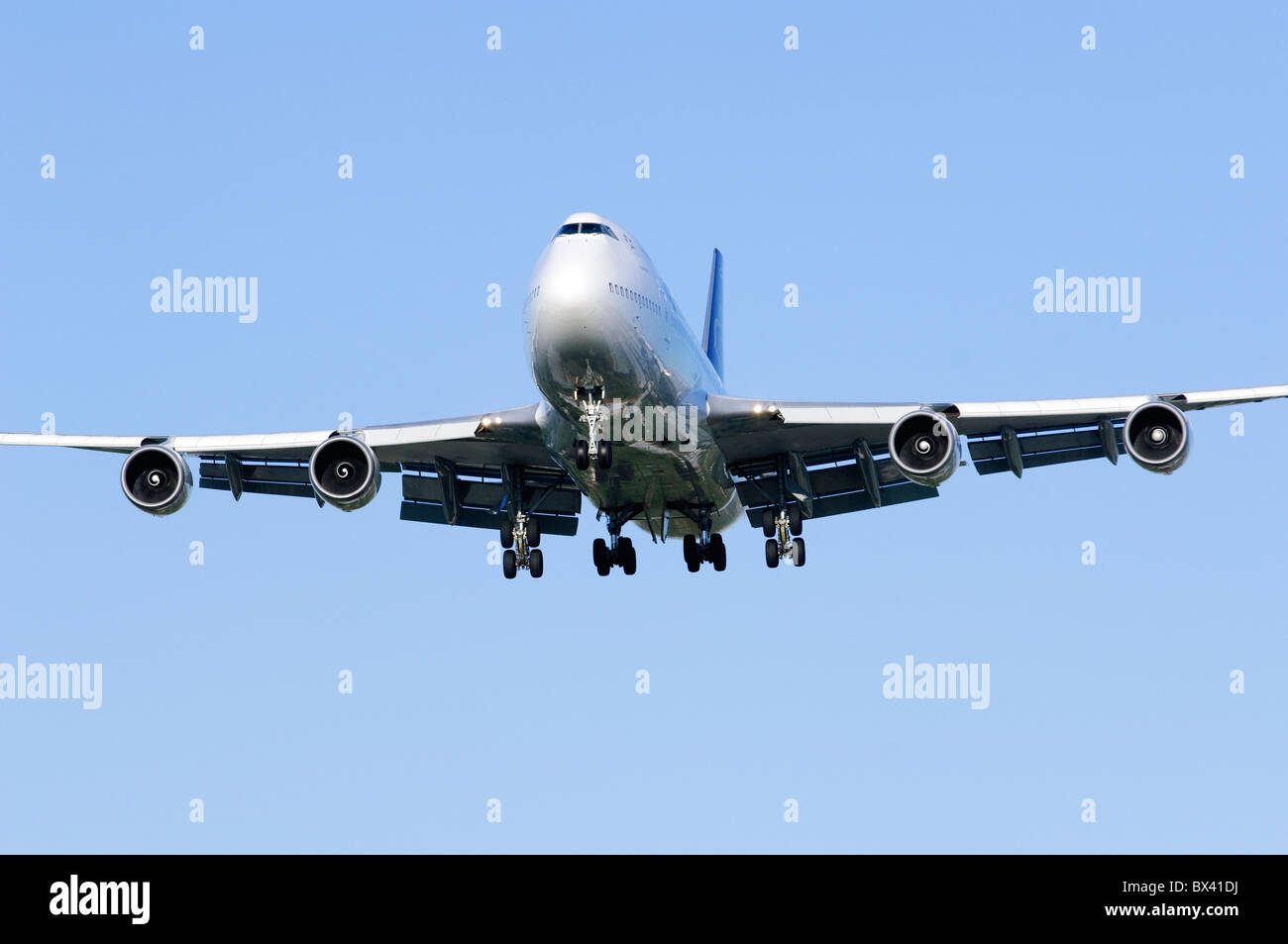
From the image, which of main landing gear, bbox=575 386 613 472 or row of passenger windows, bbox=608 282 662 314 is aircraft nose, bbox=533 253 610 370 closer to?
row of passenger windows, bbox=608 282 662 314

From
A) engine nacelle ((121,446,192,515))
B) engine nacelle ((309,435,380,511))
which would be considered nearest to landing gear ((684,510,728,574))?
engine nacelle ((309,435,380,511))

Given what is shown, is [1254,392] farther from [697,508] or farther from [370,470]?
[370,470]

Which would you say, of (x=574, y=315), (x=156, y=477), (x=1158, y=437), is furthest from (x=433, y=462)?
(x=1158, y=437)

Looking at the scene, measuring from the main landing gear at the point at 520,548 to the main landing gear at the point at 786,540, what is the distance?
16.4 ft

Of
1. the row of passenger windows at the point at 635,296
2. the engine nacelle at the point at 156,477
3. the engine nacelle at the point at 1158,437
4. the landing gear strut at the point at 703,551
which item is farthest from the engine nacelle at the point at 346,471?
the engine nacelle at the point at 1158,437

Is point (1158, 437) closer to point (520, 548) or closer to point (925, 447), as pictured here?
point (925, 447)

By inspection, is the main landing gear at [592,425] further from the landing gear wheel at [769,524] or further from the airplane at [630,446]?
the landing gear wheel at [769,524]

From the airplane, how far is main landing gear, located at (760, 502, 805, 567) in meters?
0.04

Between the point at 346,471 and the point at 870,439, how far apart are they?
1107cm

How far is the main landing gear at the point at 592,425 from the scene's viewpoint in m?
34.2

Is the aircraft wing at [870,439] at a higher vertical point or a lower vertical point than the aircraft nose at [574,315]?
lower

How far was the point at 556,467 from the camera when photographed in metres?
40.2

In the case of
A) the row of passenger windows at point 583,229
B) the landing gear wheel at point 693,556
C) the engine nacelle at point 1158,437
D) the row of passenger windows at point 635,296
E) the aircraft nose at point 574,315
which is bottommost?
the landing gear wheel at point 693,556
